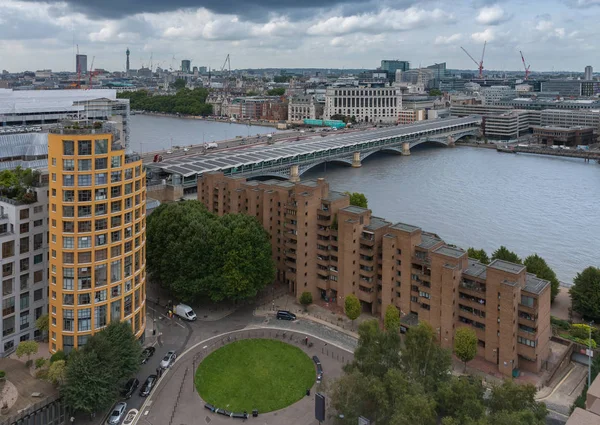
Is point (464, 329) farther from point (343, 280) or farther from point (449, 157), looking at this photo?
point (449, 157)

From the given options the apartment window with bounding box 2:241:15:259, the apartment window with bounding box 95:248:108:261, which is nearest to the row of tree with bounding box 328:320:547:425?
the apartment window with bounding box 95:248:108:261

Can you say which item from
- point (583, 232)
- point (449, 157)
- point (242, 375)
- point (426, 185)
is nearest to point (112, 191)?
point (242, 375)

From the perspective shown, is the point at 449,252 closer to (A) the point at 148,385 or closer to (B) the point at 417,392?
(B) the point at 417,392

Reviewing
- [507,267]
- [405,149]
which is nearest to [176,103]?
[405,149]

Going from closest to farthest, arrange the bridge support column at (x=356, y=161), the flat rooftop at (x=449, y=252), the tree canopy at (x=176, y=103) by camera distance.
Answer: the flat rooftop at (x=449, y=252) < the bridge support column at (x=356, y=161) < the tree canopy at (x=176, y=103)

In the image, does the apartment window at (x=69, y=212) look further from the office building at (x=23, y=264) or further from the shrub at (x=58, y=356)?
the shrub at (x=58, y=356)

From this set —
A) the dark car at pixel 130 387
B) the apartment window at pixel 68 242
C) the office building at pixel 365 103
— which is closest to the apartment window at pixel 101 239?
the apartment window at pixel 68 242

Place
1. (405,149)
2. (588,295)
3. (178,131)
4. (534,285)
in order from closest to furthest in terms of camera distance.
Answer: (534,285) < (588,295) < (405,149) < (178,131)
